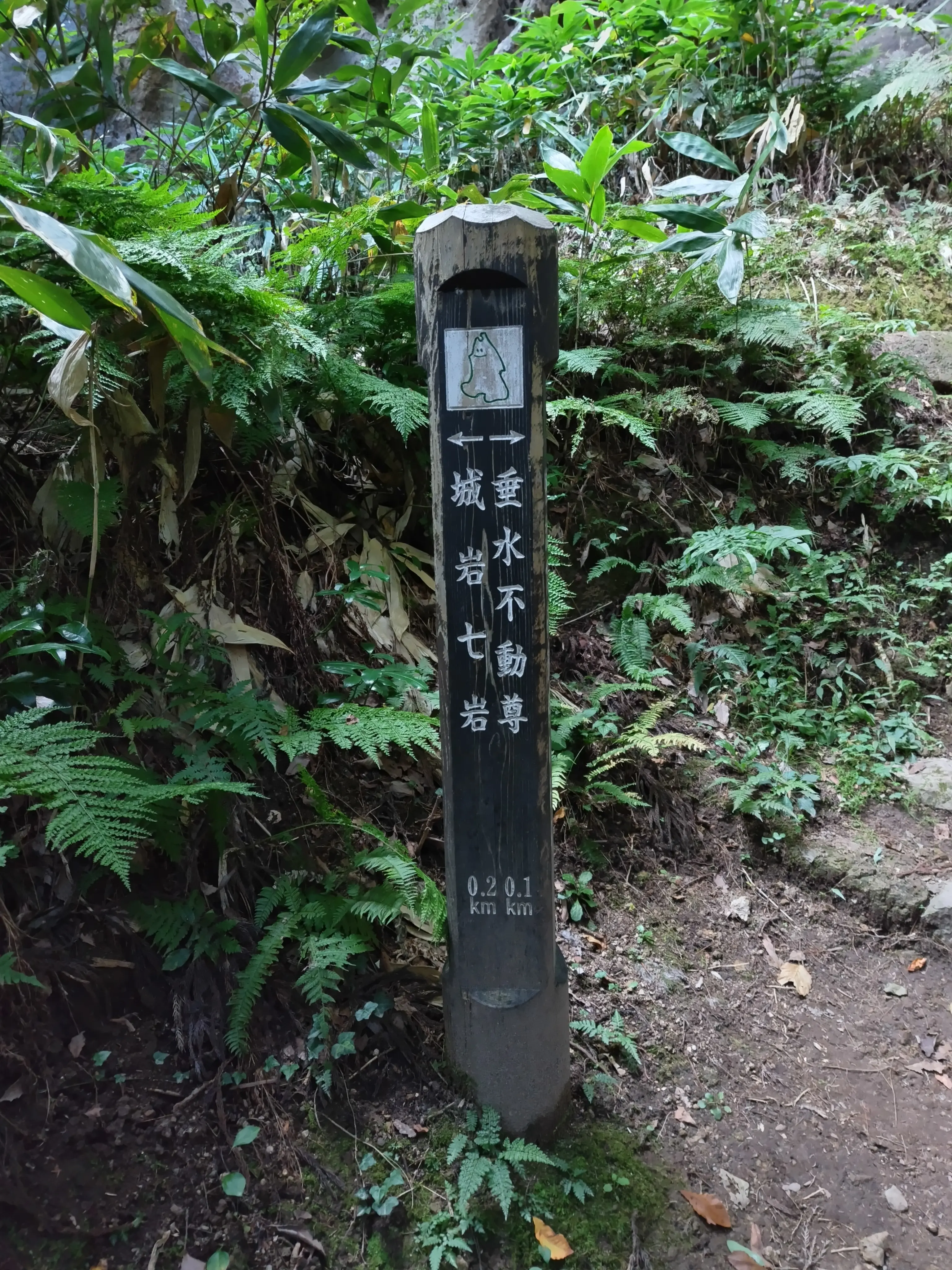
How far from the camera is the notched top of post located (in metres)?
1.78

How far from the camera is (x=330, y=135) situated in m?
3.03

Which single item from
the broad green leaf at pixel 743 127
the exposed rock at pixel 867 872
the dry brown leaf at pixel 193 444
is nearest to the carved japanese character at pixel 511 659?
the dry brown leaf at pixel 193 444

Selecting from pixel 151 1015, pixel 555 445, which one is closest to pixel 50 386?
pixel 151 1015

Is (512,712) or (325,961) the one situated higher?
(512,712)

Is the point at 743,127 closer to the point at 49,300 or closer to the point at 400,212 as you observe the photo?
the point at 400,212

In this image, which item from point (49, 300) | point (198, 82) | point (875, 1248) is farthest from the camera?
point (198, 82)

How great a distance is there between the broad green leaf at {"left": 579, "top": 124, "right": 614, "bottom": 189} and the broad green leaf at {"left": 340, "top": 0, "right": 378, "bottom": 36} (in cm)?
114

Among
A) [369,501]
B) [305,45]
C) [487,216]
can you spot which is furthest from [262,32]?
[487,216]

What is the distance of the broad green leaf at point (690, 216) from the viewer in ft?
13.9

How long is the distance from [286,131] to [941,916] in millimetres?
4245

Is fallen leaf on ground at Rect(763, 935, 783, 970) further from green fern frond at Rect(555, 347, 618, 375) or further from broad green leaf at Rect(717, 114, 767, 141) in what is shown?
broad green leaf at Rect(717, 114, 767, 141)

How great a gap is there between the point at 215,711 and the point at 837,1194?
7.91 feet

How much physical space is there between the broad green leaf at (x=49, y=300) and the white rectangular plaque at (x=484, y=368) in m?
0.81

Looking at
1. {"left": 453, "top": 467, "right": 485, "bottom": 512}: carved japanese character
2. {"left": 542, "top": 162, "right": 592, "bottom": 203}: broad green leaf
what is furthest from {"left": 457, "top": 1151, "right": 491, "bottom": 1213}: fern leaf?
{"left": 542, "top": 162, "right": 592, "bottom": 203}: broad green leaf
